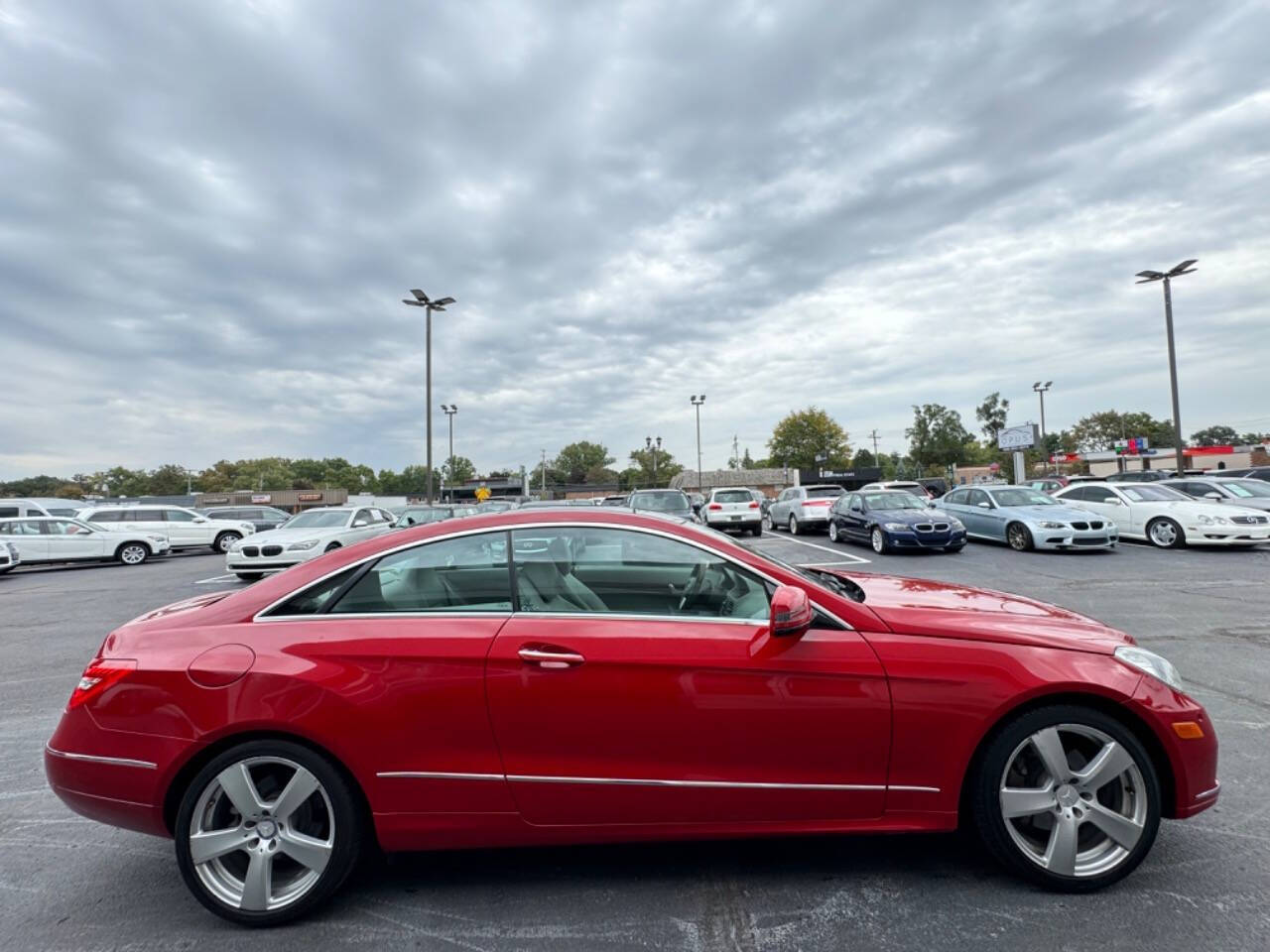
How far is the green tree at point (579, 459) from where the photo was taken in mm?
124000

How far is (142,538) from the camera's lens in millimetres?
18719

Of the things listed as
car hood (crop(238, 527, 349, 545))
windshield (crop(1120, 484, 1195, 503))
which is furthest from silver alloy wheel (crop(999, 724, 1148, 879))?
windshield (crop(1120, 484, 1195, 503))

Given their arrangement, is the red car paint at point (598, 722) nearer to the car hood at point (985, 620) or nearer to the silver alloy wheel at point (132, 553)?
the car hood at point (985, 620)

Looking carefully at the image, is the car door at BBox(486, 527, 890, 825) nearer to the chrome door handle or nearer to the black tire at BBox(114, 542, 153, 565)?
the chrome door handle

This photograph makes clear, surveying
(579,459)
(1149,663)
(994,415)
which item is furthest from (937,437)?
(1149,663)

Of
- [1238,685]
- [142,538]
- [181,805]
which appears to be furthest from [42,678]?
[142,538]

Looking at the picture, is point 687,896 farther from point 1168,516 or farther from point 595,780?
point 1168,516

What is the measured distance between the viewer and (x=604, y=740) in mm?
2424

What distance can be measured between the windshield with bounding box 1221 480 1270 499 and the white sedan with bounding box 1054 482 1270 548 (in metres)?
2.36

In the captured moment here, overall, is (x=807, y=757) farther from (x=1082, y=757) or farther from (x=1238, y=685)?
(x=1238, y=685)

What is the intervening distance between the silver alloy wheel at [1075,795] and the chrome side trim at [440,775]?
189 centimetres

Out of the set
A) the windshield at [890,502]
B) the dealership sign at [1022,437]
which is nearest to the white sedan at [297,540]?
the windshield at [890,502]

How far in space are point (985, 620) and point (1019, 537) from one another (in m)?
12.9

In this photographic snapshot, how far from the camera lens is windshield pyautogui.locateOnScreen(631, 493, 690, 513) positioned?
17.3 metres
